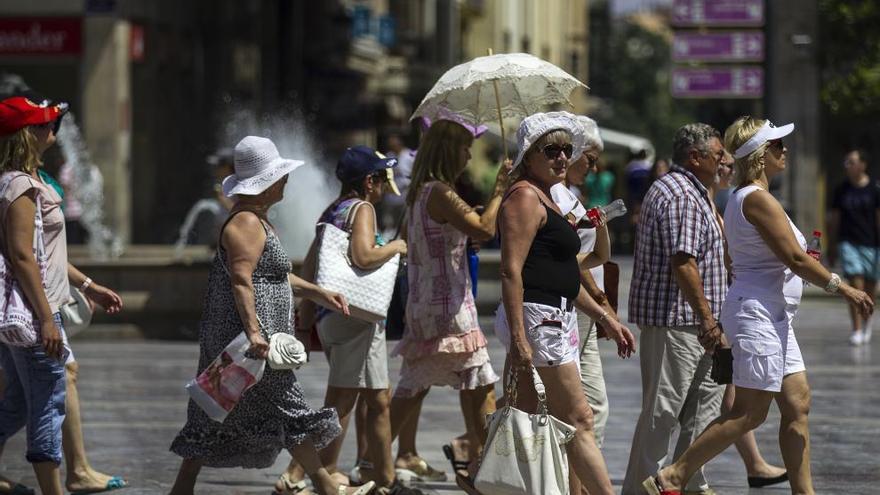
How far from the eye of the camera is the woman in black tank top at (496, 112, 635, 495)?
25.4ft

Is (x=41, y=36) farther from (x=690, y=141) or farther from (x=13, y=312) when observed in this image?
(x=13, y=312)

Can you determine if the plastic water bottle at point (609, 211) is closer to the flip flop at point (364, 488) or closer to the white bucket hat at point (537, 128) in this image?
the white bucket hat at point (537, 128)

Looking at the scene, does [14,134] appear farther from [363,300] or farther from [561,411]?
[561,411]

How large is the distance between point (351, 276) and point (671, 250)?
4.91 feet

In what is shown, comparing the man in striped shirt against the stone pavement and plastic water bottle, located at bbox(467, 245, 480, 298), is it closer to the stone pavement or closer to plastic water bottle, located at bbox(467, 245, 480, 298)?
the stone pavement

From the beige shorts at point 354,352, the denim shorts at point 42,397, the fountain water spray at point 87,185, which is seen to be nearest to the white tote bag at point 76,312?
the denim shorts at point 42,397

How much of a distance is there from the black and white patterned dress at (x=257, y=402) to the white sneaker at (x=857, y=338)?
9.81 meters

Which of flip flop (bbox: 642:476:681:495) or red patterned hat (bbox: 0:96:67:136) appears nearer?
red patterned hat (bbox: 0:96:67:136)

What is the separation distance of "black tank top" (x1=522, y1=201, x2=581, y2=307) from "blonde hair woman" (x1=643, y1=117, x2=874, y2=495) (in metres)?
0.99

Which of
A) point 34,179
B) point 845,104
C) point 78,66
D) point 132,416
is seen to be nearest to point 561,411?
point 34,179

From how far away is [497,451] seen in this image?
755cm

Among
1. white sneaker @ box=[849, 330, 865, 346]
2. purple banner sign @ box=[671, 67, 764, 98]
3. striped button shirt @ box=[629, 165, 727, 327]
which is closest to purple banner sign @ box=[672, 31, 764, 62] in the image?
purple banner sign @ box=[671, 67, 764, 98]

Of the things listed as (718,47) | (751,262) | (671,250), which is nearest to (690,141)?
(671,250)

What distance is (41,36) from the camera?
31922mm
